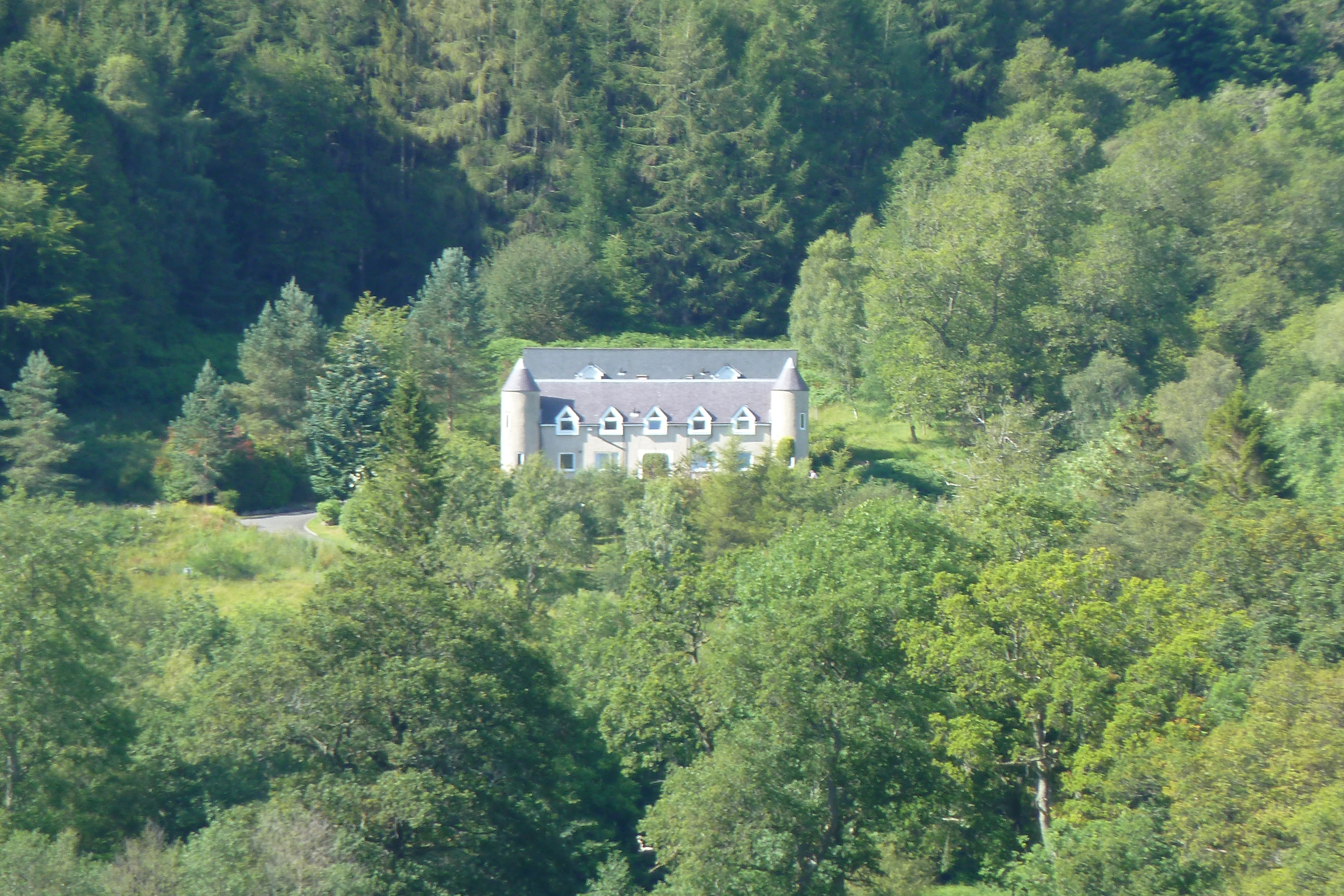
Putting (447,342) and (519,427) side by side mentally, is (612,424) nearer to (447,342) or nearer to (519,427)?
(519,427)

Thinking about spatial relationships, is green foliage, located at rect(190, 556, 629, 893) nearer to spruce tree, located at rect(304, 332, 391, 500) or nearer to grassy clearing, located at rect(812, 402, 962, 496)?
spruce tree, located at rect(304, 332, 391, 500)

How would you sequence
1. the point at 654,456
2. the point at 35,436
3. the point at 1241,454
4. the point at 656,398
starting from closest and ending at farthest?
the point at 1241,454, the point at 35,436, the point at 654,456, the point at 656,398

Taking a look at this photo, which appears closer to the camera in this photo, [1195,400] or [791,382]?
[1195,400]

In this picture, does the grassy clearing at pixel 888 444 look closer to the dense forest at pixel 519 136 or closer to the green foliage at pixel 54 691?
the dense forest at pixel 519 136

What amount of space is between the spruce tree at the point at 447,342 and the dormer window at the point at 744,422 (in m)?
10.5

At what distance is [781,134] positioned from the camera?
83.0 metres

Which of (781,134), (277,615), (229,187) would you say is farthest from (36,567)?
(781,134)

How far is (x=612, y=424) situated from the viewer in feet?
197

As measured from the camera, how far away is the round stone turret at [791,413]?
5888 cm

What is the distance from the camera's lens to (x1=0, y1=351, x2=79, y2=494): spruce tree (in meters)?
56.3

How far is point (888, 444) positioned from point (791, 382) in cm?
513

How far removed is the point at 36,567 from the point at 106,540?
43.2 ft

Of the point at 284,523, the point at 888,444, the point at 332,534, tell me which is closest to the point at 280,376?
the point at 284,523

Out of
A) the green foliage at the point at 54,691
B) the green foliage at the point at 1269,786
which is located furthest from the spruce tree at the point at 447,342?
the green foliage at the point at 1269,786
